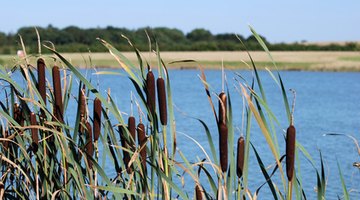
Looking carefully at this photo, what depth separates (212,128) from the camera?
12203 millimetres

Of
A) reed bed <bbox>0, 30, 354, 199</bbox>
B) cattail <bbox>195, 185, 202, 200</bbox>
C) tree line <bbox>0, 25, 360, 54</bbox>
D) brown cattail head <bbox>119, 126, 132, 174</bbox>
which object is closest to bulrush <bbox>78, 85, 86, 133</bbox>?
reed bed <bbox>0, 30, 354, 199</bbox>

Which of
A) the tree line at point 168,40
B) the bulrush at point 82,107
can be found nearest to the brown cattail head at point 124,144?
the bulrush at point 82,107

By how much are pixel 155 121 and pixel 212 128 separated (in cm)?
1033

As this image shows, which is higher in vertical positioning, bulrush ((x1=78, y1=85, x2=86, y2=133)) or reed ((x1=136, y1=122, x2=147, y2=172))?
bulrush ((x1=78, y1=85, x2=86, y2=133))

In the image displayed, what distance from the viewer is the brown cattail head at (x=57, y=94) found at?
2066mm

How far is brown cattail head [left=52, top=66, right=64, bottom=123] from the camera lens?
2066 millimetres

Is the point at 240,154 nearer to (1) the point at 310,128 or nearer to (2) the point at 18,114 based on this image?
(2) the point at 18,114

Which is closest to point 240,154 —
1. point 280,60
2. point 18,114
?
point 18,114

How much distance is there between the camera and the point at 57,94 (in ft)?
6.92

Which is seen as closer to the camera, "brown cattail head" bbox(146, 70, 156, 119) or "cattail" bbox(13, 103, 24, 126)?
"brown cattail head" bbox(146, 70, 156, 119)

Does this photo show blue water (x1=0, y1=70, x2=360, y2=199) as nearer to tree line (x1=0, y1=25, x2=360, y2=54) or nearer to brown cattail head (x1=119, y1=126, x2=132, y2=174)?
brown cattail head (x1=119, y1=126, x2=132, y2=174)

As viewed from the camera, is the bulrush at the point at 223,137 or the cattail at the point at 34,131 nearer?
the bulrush at the point at 223,137

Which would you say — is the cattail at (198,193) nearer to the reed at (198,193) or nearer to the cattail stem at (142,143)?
the reed at (198,193)

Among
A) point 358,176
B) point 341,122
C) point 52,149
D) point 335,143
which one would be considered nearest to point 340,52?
point 341,122
